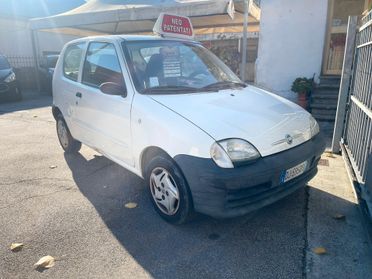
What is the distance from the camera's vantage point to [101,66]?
382 centimetres

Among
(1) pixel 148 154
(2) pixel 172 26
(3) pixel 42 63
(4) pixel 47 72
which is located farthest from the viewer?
(3) pixel 42 63

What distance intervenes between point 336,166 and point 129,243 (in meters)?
3.21

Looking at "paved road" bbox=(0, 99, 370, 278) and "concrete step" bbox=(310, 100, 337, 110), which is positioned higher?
"concrete step" bbox=(310, 100, 337, 110)

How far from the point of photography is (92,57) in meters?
4.05

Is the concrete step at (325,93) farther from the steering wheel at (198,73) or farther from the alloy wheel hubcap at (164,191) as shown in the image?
the alloy wheel hubcap at (164,191)

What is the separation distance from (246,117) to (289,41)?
19.2 ft

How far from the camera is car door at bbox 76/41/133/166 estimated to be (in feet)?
11.1

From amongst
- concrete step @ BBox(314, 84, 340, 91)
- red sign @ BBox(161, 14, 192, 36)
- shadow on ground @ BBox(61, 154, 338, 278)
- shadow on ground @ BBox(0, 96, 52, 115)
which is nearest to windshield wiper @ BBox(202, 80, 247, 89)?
red sign @ BBox(161, 14, 192, 36)

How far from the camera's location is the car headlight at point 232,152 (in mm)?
2514

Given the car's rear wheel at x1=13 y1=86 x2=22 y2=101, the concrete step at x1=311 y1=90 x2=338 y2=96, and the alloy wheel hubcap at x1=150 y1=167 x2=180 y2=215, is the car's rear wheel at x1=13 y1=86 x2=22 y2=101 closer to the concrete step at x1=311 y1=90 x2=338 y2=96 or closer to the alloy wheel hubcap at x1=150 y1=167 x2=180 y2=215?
the concrete step at x1=311 y1=90 x2=338 y2=96

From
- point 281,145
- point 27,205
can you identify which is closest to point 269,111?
point 281,145

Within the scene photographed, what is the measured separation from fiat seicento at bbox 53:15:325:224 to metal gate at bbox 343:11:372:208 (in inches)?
22.4

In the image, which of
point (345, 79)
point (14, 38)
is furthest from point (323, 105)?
point (14, 38)

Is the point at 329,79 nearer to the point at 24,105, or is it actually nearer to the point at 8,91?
the point at 24,105
